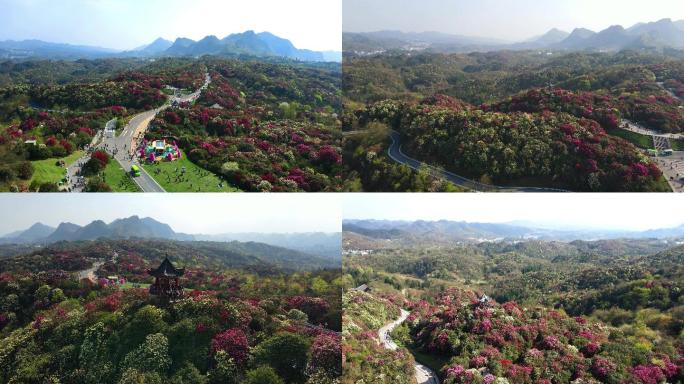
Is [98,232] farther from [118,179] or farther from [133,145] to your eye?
[133,145]

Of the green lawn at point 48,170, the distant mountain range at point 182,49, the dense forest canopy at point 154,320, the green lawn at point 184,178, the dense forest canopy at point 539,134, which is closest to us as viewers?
the dense forest canopy at point 154,320

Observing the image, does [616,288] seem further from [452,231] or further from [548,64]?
[548,64]

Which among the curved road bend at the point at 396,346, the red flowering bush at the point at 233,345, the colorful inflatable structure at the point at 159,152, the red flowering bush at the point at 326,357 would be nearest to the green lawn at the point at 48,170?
the colorful inflatable structure at the point at 159,152

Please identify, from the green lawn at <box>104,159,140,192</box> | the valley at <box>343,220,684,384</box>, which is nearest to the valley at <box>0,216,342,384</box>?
the green lawn at <box>104,159,140,192</box>

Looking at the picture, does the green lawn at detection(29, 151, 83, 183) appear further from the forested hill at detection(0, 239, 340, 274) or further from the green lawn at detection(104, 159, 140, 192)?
the forested hill at detection(0, 239, 340, 274)

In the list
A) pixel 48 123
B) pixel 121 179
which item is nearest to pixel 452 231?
pixel 121 179

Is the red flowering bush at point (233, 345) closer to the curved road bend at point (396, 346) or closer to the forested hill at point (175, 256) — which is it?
the forested hill at point (175, 256)
